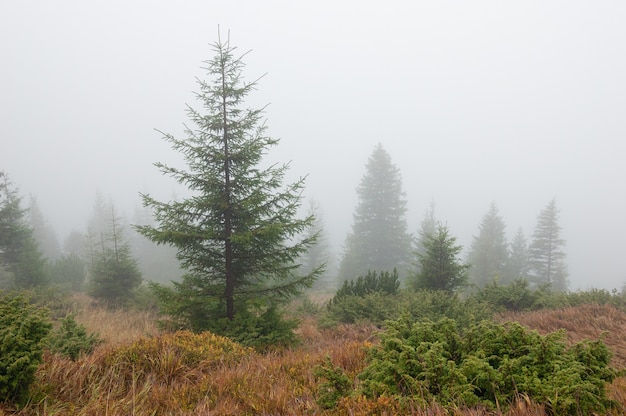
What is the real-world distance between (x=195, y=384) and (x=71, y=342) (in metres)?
2.55

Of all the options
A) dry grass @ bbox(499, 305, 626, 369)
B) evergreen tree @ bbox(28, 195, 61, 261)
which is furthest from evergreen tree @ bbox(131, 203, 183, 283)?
dry grass @ bbox(499, 305, 626, 369)

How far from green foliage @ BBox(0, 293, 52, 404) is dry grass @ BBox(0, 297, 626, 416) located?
18 centimetres

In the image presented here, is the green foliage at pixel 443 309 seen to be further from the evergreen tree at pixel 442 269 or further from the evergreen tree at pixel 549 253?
the evergreen tree at pixel 549 253

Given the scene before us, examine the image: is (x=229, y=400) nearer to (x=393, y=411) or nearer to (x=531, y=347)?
(x=393, y=411)

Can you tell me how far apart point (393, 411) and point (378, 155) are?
31.7 m

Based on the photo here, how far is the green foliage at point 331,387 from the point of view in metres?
2.93

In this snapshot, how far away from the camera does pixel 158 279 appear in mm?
40250

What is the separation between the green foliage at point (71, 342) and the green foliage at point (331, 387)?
3784 mm

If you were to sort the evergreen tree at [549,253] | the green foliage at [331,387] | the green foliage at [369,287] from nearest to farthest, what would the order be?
the green foliage at [331,387]
the green foliage at [369,287]
the evergreen tree at [549,253]

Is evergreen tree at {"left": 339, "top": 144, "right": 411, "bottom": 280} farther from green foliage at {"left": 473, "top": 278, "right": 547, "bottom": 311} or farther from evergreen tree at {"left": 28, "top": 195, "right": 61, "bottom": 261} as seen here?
evergreen tree at {"left": 28, "top": 195, "right": 61, "bottom": 261}

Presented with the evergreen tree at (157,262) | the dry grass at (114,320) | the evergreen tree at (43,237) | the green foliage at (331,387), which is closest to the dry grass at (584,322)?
the green foliage at (331,387)

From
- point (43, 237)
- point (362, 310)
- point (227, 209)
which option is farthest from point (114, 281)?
point (43, 237)

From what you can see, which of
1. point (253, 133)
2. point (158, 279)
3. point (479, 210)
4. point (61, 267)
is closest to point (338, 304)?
point (253, 133)

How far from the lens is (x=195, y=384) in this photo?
151 inches
